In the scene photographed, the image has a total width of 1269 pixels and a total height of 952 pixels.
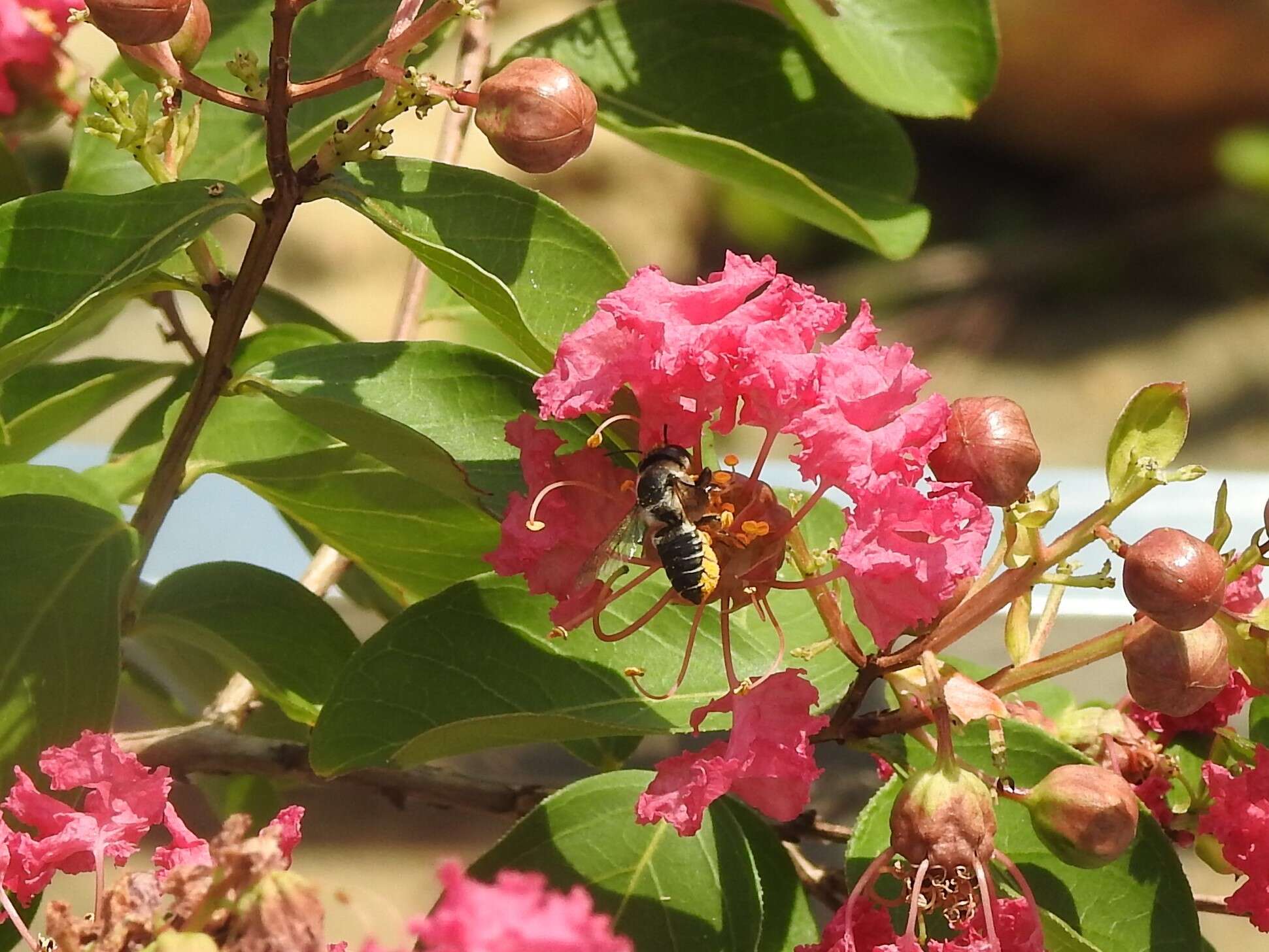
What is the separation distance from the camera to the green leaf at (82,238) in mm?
877

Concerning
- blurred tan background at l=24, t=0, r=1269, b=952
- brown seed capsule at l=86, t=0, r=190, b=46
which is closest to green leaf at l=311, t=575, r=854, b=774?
brown seed capsule at l=86, t=0, r=190, b=46

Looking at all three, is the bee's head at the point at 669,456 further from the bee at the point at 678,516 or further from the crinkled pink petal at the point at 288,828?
the crinkled pink petal at the point at 288,828

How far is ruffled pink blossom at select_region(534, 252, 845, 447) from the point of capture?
0.82m

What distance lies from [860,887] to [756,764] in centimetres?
10

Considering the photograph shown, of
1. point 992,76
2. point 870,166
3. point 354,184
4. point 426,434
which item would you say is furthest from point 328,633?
point 992,76

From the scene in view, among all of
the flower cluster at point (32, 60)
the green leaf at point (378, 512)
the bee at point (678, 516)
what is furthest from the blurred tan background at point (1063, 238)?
the bee at point (678, 516)

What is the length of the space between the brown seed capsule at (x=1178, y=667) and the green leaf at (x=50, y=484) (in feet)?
2.37

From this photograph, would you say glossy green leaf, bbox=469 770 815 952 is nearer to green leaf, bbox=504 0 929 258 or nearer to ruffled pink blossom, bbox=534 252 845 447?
ruffled pink blossom, bbox=534 252 845 447

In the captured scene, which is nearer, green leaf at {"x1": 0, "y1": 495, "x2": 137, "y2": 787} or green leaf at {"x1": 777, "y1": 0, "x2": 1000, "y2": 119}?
green leaf at {"x1": 0, "y1": 495, "x2": 137, "y2": 787}

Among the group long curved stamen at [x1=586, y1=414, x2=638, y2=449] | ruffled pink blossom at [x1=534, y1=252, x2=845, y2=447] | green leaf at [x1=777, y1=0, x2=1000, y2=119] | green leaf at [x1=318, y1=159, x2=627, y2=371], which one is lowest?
long curved stamen at [x1=586, y1=414, x2=638, y2=449]

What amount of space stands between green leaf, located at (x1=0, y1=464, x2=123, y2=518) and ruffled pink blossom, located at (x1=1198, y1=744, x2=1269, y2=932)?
80 centimetres

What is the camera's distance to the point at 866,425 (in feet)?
2.76

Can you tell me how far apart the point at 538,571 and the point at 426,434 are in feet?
0.37

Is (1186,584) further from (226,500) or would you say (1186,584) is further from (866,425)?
(226,500)
